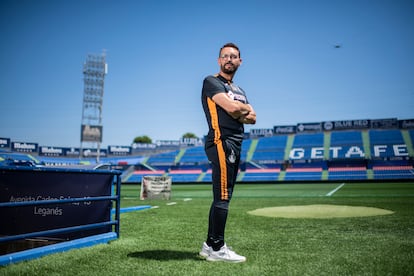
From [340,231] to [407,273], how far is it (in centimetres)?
252

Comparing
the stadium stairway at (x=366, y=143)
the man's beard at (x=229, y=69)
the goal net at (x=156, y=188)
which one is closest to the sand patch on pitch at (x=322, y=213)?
the man's beard at (x=229, y=69)

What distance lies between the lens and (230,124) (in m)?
3.40

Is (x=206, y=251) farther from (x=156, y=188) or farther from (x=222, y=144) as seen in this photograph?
(x=156, y=188)

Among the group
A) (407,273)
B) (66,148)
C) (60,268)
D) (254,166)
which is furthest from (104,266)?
(66,148)

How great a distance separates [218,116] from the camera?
11.2 feet

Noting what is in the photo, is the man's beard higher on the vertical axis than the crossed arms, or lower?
higher

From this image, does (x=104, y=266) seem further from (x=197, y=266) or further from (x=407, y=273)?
(x=407, y=273)

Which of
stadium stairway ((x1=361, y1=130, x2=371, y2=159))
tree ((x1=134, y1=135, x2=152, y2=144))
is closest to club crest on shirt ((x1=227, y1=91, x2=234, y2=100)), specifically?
stadium stairway ((x1=361, y1=130, x2=371, y2=159))

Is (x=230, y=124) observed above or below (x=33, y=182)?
above

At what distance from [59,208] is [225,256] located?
8.47 feet

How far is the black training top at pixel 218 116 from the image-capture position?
133 inches

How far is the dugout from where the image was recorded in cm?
385

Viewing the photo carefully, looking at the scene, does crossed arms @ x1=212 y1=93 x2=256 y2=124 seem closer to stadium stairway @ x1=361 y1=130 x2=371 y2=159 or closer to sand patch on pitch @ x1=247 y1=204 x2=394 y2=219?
sand patch on pitch @ x1=247 y1=204 x2=394 y2=219

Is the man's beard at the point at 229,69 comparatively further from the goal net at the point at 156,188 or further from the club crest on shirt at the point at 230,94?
the goal net at the point at 156,188
